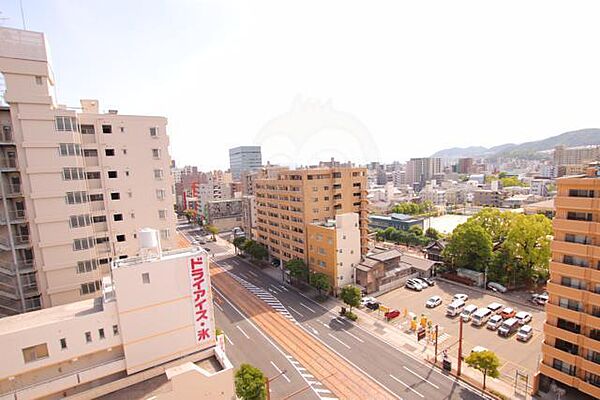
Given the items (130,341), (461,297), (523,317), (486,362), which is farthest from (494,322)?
(130,341)

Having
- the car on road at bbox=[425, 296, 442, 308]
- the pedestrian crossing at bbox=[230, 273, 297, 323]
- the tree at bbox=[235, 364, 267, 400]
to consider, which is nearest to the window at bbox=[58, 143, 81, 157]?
the tree at bbox=[235, 364, 267, 400]

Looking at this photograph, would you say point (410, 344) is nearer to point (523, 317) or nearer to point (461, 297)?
point (461, 297)

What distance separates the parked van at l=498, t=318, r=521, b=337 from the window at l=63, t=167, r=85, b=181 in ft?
141

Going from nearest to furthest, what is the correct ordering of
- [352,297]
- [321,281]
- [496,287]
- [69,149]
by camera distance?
[69,149], [352,297], [321,281], [496,287]

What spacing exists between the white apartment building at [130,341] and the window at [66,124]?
11597 millimetres

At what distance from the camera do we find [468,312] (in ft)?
117

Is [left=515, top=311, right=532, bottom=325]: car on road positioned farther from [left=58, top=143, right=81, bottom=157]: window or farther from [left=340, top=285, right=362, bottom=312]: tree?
[left=58, top=143, right=81, bottom=157]: window

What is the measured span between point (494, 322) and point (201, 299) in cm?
3202

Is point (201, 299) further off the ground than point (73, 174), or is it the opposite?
point (73, 174)

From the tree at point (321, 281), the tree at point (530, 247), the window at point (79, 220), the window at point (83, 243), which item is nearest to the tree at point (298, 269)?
the tree at point (321, 281)

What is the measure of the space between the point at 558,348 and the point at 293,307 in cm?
2667

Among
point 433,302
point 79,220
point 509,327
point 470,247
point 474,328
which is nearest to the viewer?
point 79,220

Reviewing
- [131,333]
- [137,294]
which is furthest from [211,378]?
[137,294]

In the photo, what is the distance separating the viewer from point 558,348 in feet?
74.6
